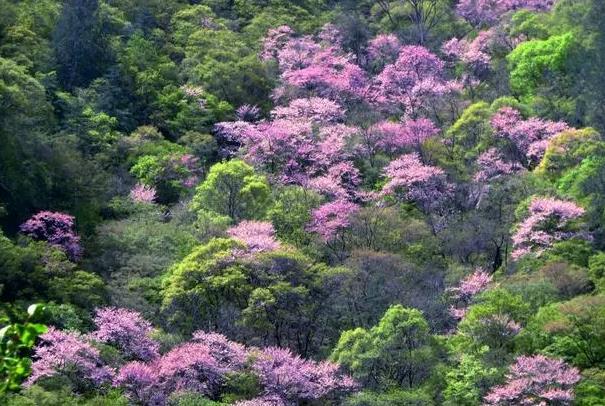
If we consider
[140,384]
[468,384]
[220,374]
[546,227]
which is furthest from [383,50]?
[140,384]

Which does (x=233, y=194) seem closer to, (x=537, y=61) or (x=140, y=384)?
(x=140, y=384)

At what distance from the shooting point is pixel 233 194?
38344mm

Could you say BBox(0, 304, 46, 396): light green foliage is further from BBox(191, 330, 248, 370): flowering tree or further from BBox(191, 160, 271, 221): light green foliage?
BBox(191, 160, 271, 221): light green foliage

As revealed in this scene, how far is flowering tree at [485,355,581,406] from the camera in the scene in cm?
2538

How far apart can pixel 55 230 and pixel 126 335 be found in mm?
6497

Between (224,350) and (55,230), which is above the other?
(55,230)

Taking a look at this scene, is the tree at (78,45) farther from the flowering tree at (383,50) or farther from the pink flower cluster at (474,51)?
the pink flower cluster at (474,51)

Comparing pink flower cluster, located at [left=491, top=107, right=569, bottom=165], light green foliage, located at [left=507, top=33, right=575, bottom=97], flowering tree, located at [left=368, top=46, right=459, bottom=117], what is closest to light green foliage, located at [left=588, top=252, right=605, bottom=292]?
A: pink flower cluster, located at [left=491, top=107, right=569, bottom=165]

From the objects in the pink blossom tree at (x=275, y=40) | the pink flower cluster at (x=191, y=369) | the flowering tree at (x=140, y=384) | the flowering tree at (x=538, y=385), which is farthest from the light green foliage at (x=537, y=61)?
the flowering tree at (x=140, y=384)

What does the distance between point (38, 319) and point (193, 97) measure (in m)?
46.3

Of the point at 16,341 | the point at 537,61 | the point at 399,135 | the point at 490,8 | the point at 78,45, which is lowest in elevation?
the point at 399,135

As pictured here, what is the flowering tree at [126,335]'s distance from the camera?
1136 inches

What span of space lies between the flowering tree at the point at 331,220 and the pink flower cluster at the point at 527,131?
9552mm

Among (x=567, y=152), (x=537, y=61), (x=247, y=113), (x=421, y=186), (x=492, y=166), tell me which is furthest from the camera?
(x=247, y=113)
